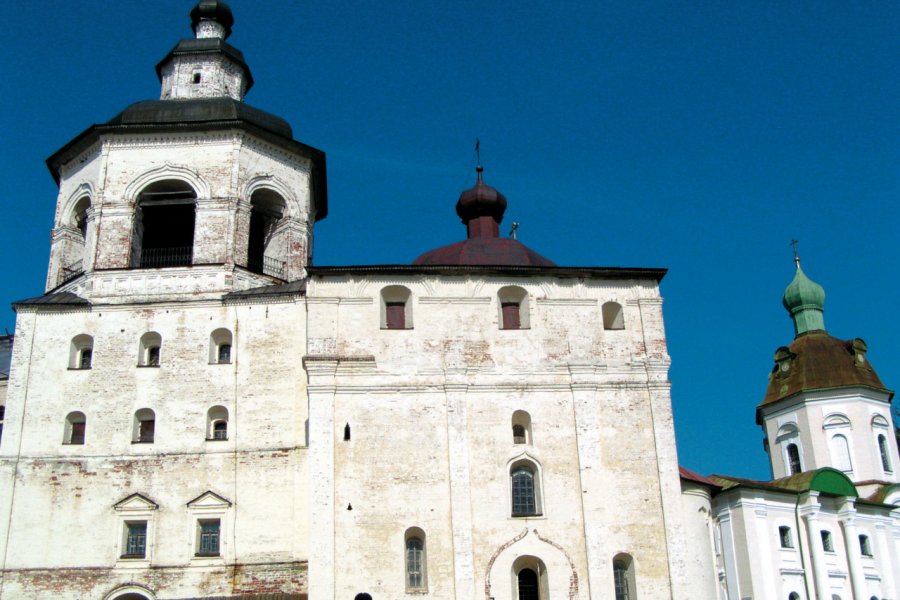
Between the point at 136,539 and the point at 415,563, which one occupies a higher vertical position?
the point at 136,539

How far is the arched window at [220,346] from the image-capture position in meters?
24.9

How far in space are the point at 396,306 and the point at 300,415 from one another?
10.6 ft

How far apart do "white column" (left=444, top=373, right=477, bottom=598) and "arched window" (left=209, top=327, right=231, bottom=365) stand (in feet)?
18.1

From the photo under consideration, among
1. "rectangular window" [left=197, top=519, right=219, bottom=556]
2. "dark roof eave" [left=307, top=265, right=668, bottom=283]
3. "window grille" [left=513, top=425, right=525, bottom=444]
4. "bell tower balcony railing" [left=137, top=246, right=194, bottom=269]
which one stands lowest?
"rectangular window" [left=197, top=519, right=219, bottom=556]

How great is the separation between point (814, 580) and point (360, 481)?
14.4m

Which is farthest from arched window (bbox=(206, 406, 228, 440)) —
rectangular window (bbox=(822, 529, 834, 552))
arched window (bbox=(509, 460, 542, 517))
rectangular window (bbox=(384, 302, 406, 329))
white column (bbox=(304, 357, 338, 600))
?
rectangular window (bbox=(822, 529, 834, 552))

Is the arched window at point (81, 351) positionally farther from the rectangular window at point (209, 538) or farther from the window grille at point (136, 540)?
the rectangular window at point (209, 538)

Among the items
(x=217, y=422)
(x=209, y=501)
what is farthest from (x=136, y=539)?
(x=217, y=422)

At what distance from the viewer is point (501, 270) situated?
954 inches

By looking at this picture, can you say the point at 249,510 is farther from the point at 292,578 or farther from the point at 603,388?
the point at 603,388

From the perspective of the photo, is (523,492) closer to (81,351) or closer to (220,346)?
(220,346)

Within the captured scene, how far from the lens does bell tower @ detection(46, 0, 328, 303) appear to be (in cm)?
2584

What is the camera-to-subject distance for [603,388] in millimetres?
23453

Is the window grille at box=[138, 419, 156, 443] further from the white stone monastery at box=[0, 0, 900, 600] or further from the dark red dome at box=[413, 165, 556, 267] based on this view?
the dark red dome at box=[413, 165, 556, 267]
